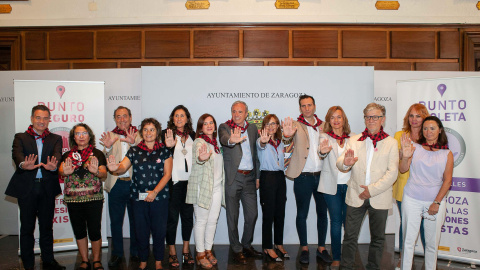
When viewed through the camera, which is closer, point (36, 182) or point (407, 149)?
point (407, 149)

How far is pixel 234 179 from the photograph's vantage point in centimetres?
390

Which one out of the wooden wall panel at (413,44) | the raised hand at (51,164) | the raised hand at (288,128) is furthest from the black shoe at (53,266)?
the wooden wall panel at (413,44)

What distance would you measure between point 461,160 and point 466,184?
0.93 ft

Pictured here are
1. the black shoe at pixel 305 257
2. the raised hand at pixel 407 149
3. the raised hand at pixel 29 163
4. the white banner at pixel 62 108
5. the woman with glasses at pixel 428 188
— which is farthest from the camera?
the white banner at pixel 62 108

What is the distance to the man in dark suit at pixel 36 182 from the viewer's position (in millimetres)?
3732

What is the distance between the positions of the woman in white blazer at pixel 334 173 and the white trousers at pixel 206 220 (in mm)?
1107

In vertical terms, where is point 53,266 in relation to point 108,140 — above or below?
below

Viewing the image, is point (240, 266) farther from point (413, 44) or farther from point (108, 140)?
point (413, 44)

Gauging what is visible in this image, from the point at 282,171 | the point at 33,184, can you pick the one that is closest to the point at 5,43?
the point at 33,184

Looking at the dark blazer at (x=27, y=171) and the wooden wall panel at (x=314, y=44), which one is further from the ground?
the wooden wall panel at (x=314, y=44)

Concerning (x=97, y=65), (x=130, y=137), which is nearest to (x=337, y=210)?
(x=130, y=137)

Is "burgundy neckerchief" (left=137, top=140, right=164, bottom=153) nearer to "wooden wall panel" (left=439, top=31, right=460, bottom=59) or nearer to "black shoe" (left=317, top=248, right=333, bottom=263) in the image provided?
"black shoe" (left=317, top=248, right=333, bottom=263)

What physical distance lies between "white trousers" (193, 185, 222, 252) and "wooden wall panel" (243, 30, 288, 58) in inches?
109

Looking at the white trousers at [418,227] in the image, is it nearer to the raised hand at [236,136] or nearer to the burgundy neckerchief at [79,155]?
the raised hand at [236,136]
